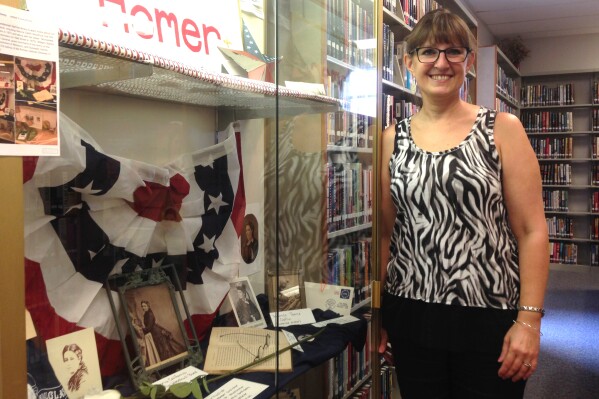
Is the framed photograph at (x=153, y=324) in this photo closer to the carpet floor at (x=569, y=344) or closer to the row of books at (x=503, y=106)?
the carpet floor at (x=569, y=344)

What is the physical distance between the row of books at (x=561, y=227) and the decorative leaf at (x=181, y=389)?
6.47m

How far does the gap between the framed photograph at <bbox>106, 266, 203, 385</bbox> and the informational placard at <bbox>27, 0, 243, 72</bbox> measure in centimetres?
51

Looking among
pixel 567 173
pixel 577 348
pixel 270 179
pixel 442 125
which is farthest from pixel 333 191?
pixel 567 173

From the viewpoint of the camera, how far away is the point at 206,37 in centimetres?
145

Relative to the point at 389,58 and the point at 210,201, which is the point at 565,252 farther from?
the point at 210,201

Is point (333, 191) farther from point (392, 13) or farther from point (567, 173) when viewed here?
point (567, 173)

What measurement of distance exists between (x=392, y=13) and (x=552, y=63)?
16.7 feet

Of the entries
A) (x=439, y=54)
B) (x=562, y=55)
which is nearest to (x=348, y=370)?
(x=439, y=54)

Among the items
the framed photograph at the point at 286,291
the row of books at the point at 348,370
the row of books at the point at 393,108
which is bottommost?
the row of books at the point at 348,370

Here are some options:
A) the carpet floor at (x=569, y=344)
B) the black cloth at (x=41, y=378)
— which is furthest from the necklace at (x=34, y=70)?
the carpet floor at (x=569, y=344)

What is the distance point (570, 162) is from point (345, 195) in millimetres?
6108

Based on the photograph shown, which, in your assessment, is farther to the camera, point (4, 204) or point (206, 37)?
point (206, 37)

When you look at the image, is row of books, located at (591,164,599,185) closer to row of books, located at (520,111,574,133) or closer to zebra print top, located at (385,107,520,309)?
row of books, located at (520,111,574,133)

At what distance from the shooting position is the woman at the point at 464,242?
47.4 inches
